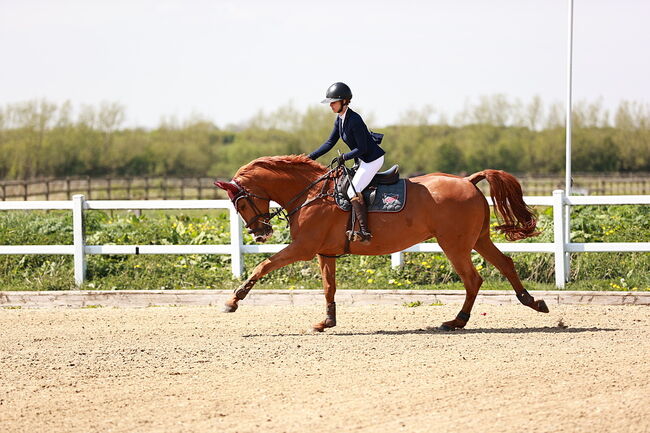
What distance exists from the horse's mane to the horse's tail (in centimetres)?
180

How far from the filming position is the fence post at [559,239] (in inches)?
498

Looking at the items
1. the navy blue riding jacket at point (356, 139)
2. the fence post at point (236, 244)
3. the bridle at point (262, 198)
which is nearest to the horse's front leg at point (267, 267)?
the bridle at point (262, 198)

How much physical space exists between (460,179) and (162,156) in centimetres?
5604

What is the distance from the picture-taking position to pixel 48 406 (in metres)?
6.82

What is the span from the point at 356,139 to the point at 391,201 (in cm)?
81

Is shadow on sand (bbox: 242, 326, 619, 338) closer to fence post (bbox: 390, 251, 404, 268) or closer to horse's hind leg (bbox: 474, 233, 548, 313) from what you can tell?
horse's hind leg (bbox: 474, 233, 548, 313)

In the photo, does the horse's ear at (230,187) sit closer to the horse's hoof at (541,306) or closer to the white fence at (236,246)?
the white fence at (236,246)

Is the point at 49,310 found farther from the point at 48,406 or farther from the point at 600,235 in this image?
the point at 600,235

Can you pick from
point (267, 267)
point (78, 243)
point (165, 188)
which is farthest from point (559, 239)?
point (165, 188)

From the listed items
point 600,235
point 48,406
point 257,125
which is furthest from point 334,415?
point 257,125

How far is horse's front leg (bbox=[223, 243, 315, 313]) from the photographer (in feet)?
31.7

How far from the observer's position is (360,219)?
9828 mm

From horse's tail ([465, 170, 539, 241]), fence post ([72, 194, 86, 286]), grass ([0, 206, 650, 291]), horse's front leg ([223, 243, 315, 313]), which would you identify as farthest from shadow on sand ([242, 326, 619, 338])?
fence post ([72, 194, 86, 286])

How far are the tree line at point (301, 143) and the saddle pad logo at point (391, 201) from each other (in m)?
46.8
